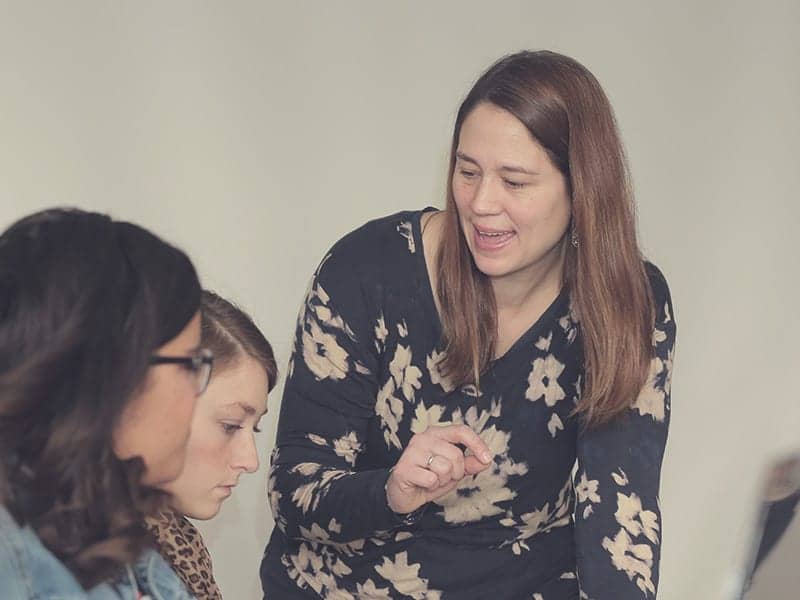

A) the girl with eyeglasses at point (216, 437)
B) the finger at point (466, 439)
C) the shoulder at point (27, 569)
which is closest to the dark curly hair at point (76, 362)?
the shoulder at point (27, 569)

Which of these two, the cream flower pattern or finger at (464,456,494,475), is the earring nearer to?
the cream flower pattern

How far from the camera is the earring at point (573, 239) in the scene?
5.05ft

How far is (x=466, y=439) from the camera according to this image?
133 cm

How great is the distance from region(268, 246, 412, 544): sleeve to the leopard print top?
0.13 meters

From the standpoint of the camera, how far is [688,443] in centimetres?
240

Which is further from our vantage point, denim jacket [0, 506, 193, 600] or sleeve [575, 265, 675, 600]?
sleeve [575, 265, 675, 600]

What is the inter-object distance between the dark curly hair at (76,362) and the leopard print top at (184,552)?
42cm

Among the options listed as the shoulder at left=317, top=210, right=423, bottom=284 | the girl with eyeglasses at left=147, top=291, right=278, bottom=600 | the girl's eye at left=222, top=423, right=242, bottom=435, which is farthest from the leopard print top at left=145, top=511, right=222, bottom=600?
the shoulder at left=317, top=210, right=423, bottom=284

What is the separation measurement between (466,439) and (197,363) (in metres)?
0.44

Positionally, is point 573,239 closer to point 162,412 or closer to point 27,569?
point 162,412

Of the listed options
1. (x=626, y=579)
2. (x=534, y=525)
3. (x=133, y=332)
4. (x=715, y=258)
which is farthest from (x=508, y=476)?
(x=715, y=258)

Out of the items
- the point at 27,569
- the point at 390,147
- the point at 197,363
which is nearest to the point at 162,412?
the point at 197,363

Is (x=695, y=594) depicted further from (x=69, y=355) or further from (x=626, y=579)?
(x=69, y=355)

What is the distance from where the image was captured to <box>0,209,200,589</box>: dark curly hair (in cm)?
88
